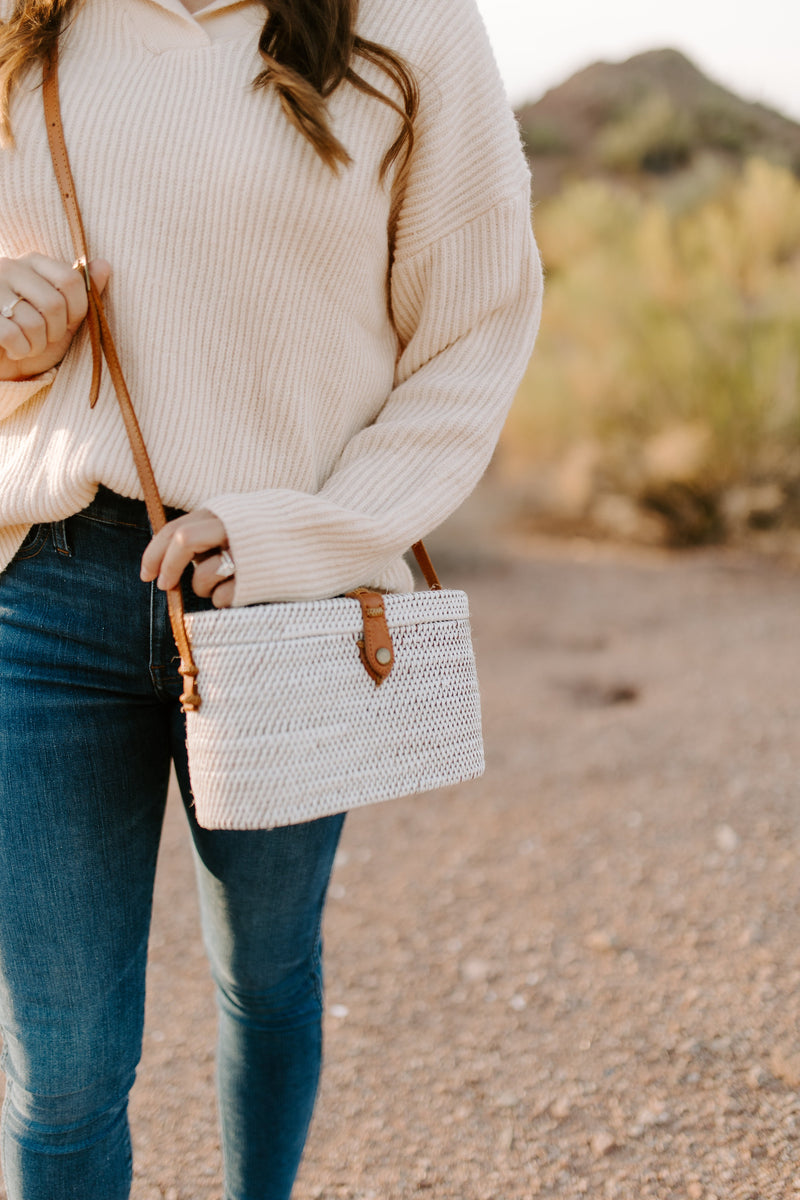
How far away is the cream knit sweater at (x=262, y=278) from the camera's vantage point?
104 centimetres

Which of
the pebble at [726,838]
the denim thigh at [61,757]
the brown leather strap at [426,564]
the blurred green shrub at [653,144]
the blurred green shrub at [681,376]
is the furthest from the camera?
the blurred green shrub at [653,144]

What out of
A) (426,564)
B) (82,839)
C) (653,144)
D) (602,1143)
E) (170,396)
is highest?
(170,396)

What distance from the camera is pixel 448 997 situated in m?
2.33

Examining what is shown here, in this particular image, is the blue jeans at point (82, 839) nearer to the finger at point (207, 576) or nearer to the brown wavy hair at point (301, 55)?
the finger at point (207, 576)

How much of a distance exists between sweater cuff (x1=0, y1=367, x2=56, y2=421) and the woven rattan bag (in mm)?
67

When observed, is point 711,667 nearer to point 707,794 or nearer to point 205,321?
point 707,794

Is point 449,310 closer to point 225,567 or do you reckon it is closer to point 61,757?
point 225,567

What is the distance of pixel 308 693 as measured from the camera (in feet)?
3.22

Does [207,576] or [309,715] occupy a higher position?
[207,576]

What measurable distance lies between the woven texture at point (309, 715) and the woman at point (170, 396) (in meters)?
0.06

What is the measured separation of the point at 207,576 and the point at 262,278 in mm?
333

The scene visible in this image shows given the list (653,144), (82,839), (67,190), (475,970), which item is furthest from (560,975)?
(653,144)

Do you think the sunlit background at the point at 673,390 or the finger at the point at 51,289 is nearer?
the finger at the point at 51,289

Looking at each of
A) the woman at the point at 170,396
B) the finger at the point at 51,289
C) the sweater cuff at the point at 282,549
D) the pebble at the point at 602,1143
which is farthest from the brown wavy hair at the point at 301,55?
the pebble at the point at 602,1143
